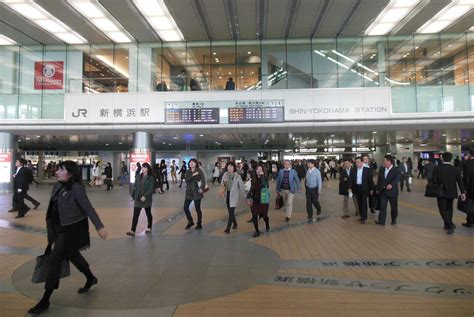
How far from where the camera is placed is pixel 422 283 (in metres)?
4.07

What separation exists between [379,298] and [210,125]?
12.8 metres

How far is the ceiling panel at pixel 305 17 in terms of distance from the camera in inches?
522

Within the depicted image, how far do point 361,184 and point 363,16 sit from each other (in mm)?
9741

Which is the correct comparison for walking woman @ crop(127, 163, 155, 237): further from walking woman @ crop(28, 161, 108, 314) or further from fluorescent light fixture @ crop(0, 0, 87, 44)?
fluorescent light fixture @ crop(0, 0, 87, 44)

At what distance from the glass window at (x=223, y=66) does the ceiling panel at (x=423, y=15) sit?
8862 mm

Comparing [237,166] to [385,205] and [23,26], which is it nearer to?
[385,205]

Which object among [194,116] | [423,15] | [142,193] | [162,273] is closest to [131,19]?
[194,116]

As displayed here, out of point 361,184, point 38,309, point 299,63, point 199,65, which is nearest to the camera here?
point 38,309

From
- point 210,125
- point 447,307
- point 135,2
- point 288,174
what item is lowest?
point 447,307

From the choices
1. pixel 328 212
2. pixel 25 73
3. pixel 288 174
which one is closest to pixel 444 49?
pixel 328 212

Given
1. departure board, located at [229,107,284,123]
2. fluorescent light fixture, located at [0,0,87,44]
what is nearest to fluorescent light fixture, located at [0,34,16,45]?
fluorescent light fixture, located at [0,0,87,44]

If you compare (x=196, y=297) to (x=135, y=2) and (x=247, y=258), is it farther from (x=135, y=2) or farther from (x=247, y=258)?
(x=135, y=2)

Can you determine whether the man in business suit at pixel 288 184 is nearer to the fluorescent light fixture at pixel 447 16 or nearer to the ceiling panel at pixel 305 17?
the ceiling panel at pixel 305 17

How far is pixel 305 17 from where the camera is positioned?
14.5 m
